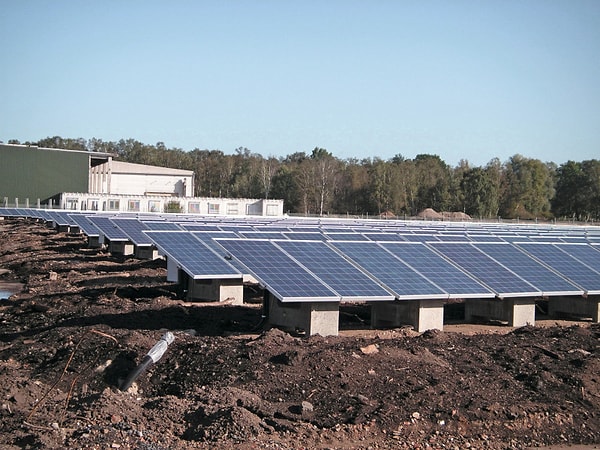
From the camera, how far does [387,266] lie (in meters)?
24.2

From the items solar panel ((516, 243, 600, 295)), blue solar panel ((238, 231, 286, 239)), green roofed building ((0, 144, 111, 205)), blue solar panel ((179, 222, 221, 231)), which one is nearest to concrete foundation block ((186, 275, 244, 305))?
blue solar panel ((238, 231, 286, 239))

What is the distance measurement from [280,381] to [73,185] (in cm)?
8971

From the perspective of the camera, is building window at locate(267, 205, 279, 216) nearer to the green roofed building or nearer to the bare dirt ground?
the green roofed building

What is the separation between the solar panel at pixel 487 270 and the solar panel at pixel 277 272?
5904 mm

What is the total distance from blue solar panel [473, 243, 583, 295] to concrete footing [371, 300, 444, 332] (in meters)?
3.70

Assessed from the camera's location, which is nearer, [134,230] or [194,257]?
[194,257]

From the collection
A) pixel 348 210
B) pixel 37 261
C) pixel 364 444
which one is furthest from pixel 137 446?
pixel 348 210

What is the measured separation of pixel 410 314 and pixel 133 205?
7285 centimetres

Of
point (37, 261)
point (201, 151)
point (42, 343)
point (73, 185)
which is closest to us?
point (42, 343)

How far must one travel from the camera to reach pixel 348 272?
22.8m

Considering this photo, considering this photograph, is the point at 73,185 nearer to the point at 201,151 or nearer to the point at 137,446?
the point at 201,151

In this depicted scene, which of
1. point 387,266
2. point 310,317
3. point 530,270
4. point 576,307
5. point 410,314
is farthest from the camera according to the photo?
point 576,307

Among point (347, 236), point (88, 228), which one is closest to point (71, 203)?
point (88, 228)

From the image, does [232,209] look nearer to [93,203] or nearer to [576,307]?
[93,203]
